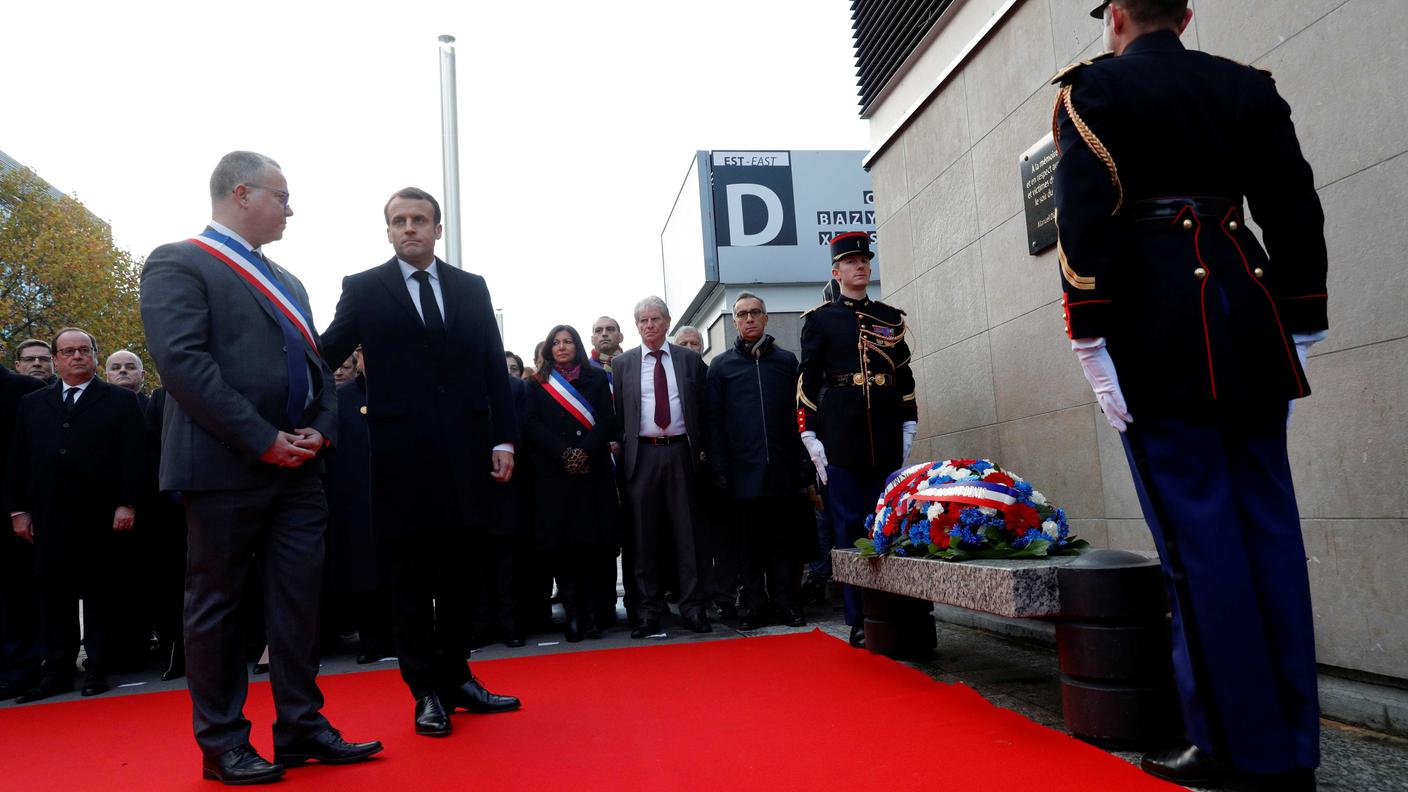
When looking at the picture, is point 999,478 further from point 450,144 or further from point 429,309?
point 450,144

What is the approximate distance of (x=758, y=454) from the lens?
5.43 m

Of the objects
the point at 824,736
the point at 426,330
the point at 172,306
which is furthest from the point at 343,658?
the point at 824,736

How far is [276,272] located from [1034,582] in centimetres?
244

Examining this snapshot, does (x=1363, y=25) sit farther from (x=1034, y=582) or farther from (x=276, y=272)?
(x=276, y=272)

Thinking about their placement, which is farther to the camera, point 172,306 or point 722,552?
point 722,552

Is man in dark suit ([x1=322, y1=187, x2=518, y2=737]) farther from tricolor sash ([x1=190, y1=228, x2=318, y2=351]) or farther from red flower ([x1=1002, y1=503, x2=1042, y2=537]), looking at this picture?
red flower ([x1=1002, y1=503, x2=1042, y2=537])

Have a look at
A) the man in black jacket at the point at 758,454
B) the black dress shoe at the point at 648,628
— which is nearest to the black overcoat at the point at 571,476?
the black dress shoe at the point at 648,628

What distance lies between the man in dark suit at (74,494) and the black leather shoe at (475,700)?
245 cm

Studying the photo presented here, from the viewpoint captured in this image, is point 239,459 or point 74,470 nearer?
point 239,459

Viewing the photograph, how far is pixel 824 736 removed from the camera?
9.18 feet

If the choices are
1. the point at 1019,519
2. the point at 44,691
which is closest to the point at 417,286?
the point at 1019,519

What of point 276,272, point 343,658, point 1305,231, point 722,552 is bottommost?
point 343,658

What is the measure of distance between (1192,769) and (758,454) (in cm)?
337

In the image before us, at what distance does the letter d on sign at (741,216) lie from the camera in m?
16.3
